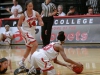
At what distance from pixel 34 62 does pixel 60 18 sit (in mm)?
7910

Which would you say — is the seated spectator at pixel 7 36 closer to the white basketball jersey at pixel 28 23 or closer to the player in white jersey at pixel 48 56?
the white basketball jersey at pixel 28 23

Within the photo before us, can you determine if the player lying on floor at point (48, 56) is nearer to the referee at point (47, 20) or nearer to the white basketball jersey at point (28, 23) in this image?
the white basketball jersey at point (28, 23)

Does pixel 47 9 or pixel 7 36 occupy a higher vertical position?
pixel 47 9

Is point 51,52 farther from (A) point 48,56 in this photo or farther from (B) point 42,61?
(B) point 42,61

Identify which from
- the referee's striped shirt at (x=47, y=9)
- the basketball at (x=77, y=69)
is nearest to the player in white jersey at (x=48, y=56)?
the basketball at (x=77, y=69)

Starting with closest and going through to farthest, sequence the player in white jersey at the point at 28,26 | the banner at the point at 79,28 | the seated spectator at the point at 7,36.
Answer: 1. the player in white jersey at the point at 28,26
2. the banner at the point at 79,28
3. the seated spectator at the point at 7,36

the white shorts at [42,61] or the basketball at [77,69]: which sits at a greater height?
the white shorts at [42,61]

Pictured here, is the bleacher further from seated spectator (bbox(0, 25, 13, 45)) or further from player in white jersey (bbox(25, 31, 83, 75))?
player in white jersey (bbox(25, 31, 83, 75))

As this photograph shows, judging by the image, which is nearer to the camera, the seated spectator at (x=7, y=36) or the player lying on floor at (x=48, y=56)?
the player lying on floor at (x=48, y=56)

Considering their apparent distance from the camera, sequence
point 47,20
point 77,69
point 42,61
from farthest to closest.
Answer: point 47,20
point 77,69
point 42,61

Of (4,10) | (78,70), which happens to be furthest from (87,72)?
(4,10)

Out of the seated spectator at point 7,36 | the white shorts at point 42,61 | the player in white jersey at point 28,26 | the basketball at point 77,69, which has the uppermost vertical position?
the player in white jersey at point 28,26

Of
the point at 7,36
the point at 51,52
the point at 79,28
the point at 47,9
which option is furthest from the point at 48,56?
the point at 7,36

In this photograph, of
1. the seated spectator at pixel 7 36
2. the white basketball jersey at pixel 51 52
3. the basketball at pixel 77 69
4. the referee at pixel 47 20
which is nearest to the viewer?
the white basketball jersey at pixel 51 52
